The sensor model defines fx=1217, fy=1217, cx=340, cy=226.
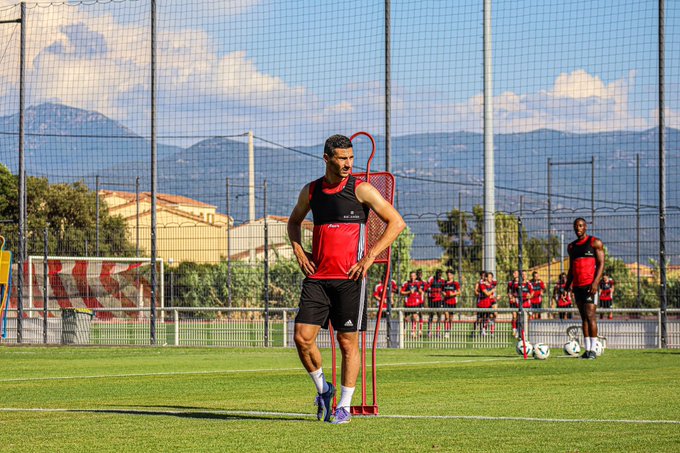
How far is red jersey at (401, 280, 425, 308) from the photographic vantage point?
3020 cm

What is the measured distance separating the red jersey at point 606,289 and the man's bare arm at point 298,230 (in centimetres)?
1998

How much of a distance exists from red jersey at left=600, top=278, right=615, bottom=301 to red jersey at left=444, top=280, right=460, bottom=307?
3404 mm

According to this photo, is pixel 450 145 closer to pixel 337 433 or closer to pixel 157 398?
pixel 157 398

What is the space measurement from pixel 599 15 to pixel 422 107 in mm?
3696

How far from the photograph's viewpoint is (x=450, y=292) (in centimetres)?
2798

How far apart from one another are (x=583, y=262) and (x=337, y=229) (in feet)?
31.8

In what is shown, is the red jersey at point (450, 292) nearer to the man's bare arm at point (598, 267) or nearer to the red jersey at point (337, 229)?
the man's bare arm at point (598, 267)

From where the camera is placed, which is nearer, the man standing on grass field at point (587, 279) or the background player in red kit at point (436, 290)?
the man standing on grass field at point (587, 279)

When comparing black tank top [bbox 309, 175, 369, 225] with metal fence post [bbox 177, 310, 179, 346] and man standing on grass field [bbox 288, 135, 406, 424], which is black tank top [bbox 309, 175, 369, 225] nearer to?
man standing on grass field [bbox 288, 135, 406, 424]

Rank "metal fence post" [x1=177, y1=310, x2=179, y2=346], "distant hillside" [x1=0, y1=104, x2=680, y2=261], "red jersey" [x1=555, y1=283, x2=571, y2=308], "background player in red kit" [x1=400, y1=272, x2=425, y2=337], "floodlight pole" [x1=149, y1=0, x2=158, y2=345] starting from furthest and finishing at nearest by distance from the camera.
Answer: "background player in red kit" [x1=400, y1=272, x2=425, y2=337] → "red jersey" [x1=555, y1=283, x2=571, y2=308] → "floodlight pole" [x1=149, y1=0, x2=158, y2=345] → "metal fence post" [x1=177, y1=310, x2=179, y2=346] → "distant hillside" [x1=0, y1=104, x2=680, y2=261]

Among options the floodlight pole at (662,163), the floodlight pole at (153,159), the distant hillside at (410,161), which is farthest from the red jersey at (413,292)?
the floodlight pole at (662,163)

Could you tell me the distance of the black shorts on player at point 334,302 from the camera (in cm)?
849

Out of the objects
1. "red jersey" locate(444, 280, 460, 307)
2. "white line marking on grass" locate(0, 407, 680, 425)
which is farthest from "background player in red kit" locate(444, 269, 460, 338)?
"white line marking on grass" locate(0, 407, 680, 425)

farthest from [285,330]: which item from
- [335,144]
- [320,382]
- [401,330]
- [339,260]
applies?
[335,144]
